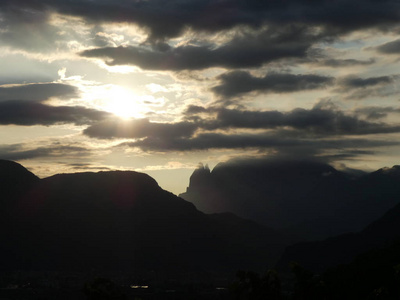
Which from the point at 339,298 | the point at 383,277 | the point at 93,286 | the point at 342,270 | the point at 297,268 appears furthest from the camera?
the point at 342,270

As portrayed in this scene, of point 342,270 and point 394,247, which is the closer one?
point 342,270

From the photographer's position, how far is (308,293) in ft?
197

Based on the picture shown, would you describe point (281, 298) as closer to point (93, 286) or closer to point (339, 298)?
point (93, 286)

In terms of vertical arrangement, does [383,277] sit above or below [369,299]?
below

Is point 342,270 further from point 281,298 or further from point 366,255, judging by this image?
point 281,298

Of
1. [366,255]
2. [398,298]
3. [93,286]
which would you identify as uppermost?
[93,286]

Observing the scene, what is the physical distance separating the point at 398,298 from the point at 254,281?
15.5 metres

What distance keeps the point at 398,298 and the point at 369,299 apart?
4447mm

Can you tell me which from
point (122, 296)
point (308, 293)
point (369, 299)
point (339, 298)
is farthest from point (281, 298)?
point (339, 298)

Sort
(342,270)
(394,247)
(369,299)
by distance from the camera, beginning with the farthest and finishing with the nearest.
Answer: (394,247) → (342,270) → (369,299)

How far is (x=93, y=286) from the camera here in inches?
2008

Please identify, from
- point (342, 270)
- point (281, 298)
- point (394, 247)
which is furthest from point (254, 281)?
point (394, 247)

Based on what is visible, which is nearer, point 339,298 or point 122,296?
point 122,296

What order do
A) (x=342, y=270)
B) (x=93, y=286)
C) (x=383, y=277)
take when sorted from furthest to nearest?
(x=342, y=270) < (x=383, y=277) < (x=93, y=286)
